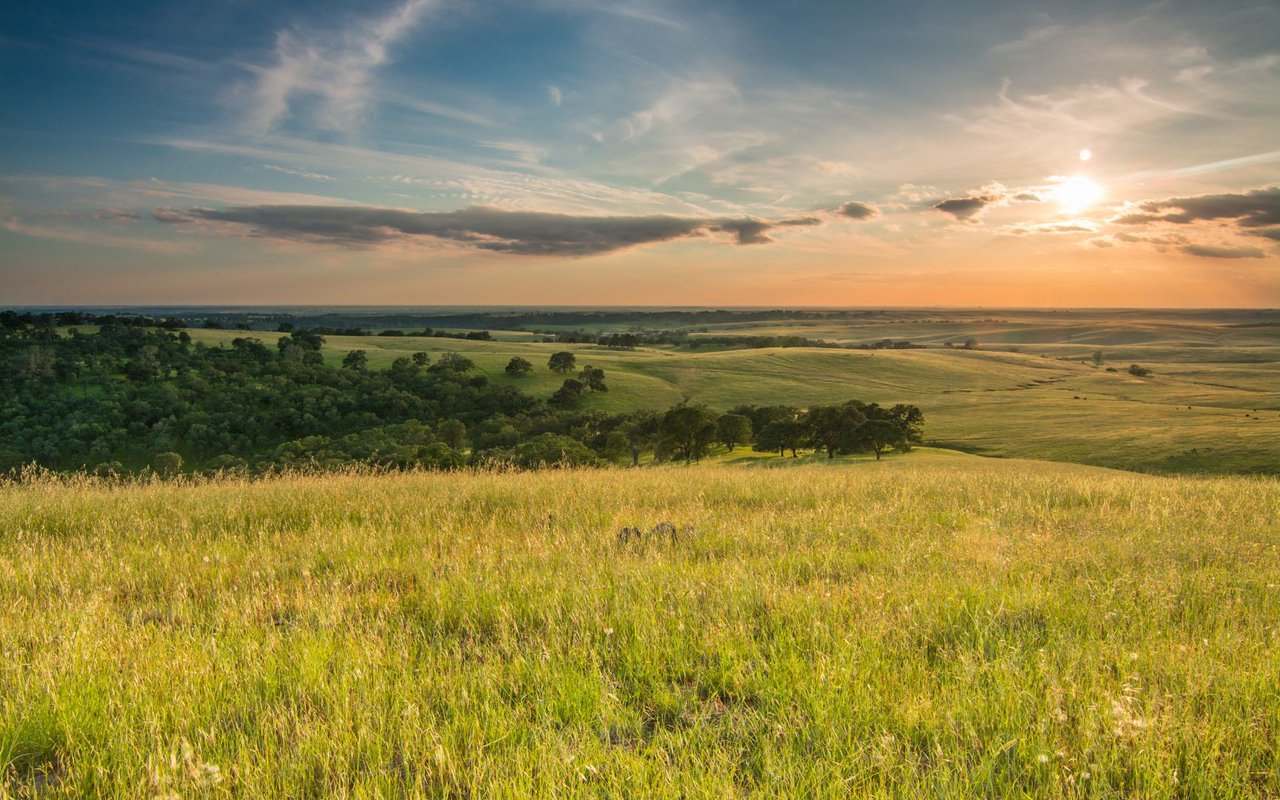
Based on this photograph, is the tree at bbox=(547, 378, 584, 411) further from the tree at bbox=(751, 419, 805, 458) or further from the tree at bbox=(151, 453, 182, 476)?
the tree at bbox=(151, 453, 182, 476)

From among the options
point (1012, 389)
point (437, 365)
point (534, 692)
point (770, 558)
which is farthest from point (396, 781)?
point (1012, 389)

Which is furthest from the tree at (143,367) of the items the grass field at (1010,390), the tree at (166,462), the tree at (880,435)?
the tree at (880,435)

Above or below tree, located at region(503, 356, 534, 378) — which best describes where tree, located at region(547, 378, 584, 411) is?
below

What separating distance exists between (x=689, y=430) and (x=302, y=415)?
56752 millimetres

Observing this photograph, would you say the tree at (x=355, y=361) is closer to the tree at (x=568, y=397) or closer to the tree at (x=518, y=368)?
the tree at (x=518, y=368)

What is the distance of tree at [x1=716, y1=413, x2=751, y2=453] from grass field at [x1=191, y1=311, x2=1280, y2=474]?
21.4 m

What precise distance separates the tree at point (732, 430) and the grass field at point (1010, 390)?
2138cm

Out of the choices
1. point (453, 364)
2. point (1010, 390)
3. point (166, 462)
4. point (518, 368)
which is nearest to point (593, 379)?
point (518, 368)

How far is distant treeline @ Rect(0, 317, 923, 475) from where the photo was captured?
2403 inches

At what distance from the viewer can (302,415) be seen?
85.1m

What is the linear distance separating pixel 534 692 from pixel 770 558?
122 inches

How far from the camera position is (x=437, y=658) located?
4.10m


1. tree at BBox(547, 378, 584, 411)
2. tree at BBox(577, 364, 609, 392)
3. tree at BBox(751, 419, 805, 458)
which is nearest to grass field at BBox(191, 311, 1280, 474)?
tree at BBox(577, 364, 609, 392)

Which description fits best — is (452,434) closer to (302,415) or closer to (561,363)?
(302,415)
